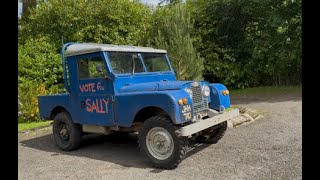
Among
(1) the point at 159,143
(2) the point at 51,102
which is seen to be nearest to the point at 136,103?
(1) the point at 159,143

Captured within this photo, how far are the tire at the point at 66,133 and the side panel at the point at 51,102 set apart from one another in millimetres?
242

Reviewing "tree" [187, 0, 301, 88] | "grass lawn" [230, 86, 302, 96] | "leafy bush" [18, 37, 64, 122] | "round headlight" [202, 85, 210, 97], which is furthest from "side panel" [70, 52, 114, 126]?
"tree" [187, 0, 301, 88]

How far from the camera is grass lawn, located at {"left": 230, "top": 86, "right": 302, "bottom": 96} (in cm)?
1473

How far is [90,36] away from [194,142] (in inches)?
333

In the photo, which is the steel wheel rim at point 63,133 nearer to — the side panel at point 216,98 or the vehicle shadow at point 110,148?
the vehicle shadow at point 110,148

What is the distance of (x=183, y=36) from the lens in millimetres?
12477

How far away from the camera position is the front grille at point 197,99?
589 centimetres

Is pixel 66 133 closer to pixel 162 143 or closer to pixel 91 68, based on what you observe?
pixel 91 68

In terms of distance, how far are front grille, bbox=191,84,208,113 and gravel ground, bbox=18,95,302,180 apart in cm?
85

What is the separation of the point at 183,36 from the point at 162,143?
7505mm

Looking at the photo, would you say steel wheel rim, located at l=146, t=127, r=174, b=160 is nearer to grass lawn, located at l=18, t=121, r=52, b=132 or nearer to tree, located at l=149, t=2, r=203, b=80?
grass lawn, located at l=18, t=121, r=52, b=132

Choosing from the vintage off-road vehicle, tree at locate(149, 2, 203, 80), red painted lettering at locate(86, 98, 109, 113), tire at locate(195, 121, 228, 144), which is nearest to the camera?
the vintage off-road vehicle

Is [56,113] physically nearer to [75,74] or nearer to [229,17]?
[75,74]
